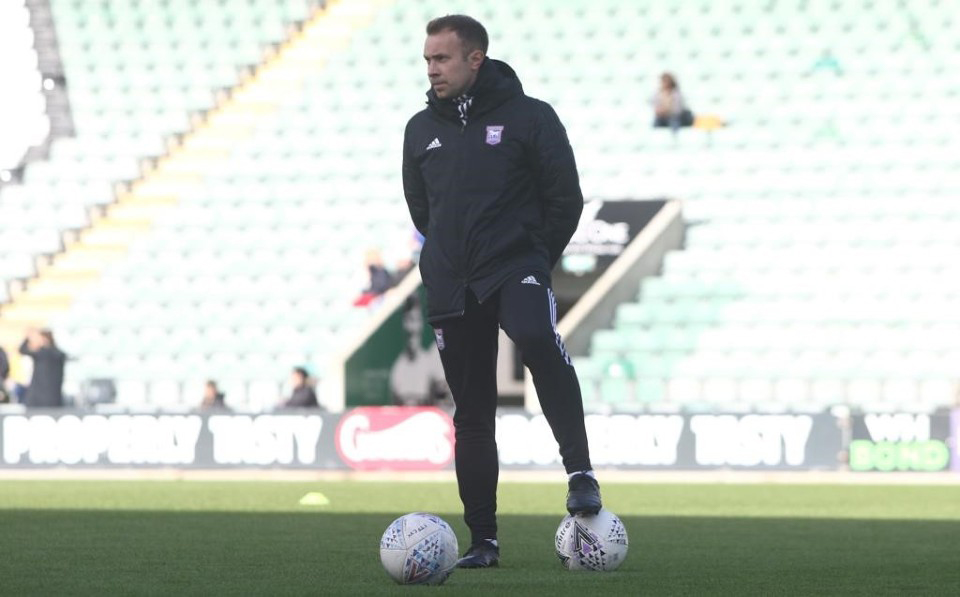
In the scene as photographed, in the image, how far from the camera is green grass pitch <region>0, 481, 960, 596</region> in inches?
251

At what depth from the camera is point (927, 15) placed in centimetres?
2595

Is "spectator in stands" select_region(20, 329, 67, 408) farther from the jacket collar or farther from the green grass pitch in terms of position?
the jacket collar

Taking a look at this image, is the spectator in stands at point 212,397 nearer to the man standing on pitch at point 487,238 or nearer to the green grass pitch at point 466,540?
the green grass pitch at point 466,540

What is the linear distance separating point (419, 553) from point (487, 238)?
47.3 inches

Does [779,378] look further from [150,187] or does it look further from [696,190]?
[150,187]

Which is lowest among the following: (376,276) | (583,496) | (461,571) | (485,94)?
(461,571)

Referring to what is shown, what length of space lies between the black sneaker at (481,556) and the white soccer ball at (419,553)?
0.54 metres

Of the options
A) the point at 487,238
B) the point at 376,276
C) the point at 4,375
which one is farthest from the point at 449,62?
the point at 4,375

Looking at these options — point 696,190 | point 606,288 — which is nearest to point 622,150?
point 696,190

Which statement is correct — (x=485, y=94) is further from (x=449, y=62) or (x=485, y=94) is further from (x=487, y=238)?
(x=487, y=238)

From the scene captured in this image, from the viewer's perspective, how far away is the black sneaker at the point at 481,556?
704 cm

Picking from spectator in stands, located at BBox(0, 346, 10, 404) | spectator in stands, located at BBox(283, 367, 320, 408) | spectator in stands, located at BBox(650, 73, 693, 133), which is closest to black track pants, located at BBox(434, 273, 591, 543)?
spectator in stands, located at BBox(283, 367, 320, 408)

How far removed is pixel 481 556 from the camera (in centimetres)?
707

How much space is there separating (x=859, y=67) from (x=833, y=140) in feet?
4.34
